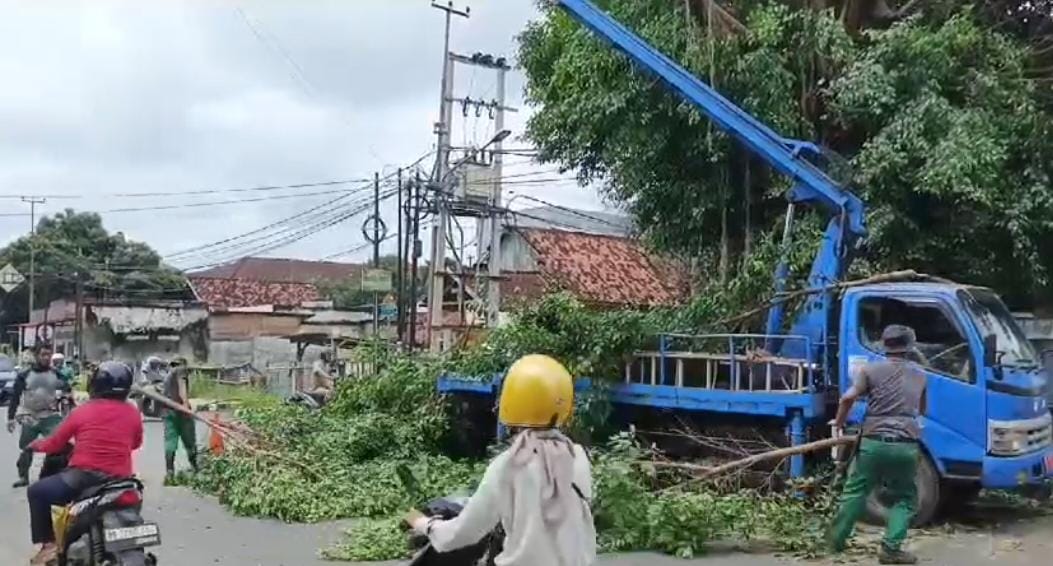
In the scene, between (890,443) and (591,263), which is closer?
(890,443)

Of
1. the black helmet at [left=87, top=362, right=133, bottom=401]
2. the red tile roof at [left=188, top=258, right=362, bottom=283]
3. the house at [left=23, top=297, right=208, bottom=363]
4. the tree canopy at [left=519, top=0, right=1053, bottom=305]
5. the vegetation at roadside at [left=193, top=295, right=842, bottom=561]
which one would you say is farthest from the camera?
the red tile roof at [left=188, top=258, right=362, bottom=283]

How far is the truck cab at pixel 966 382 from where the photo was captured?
946 centimetres

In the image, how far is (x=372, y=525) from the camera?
9.50m

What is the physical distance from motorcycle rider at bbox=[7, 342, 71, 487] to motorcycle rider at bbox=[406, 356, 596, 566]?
9136mm

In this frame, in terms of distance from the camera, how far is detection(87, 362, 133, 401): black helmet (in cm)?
661

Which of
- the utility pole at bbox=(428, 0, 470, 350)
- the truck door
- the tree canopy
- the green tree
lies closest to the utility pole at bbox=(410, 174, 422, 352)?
the utility pole at bbox=(428, 0, 470, 350)

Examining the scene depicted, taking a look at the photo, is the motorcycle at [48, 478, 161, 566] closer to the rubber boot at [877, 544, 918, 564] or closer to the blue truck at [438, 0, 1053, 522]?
the rubber boot at [877, 544, 918, 564]

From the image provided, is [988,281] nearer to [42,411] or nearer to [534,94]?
[534,94]

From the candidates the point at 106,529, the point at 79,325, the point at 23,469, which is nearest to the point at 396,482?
the point at 23,469

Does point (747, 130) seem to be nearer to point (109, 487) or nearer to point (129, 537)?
point (109, 487)

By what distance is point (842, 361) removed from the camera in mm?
10320

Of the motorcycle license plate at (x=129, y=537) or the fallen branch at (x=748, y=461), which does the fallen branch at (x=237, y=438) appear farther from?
the motorcycle license plate at (x=129, y=537)

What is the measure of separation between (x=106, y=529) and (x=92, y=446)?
56 cm

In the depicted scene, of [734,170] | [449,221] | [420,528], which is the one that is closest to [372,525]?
[420,528]
